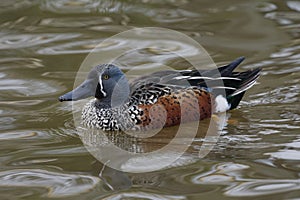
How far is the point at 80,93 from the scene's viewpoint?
7000 mm

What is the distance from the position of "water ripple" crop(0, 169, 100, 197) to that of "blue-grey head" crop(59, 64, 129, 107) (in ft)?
4.29

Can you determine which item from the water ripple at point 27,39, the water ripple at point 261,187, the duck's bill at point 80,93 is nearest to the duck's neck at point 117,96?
the duck's bill at point 80,93

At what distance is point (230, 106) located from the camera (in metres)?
7.48

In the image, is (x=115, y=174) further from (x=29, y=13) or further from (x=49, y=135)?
(x=29, y=13)

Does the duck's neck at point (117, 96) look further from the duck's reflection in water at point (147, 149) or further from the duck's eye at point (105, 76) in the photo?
the duck's reflection in water at point (147, 149)

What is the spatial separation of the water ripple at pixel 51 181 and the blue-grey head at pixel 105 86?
1.31 metres

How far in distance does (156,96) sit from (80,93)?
0.74 metres

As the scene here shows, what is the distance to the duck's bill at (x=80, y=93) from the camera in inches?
272

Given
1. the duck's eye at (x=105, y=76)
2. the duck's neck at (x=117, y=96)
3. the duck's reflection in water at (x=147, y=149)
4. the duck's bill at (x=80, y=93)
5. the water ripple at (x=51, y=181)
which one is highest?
the duck's eye at (x=105, y=76)

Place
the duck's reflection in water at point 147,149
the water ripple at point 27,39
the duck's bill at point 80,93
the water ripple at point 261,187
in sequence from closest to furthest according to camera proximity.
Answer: the water ripple at point 261,187 → the duck's reflection in water at point 147,149 → the duck's bill at point 80,93 → the water ripple at point 27,39

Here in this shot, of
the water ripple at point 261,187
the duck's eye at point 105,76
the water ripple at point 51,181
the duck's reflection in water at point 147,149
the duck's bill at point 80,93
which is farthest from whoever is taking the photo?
the duck's eye at point 105,76

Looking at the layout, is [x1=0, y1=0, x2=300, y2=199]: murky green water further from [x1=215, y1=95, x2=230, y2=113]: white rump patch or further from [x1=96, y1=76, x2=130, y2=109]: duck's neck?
[x1=96, y1=76, x2=130, y2=109]: duck's neck

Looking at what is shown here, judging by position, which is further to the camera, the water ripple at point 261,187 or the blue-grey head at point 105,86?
the blue-grey head at point 105,86

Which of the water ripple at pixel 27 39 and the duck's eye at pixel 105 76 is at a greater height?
the duck's eye at pixel 105 76
